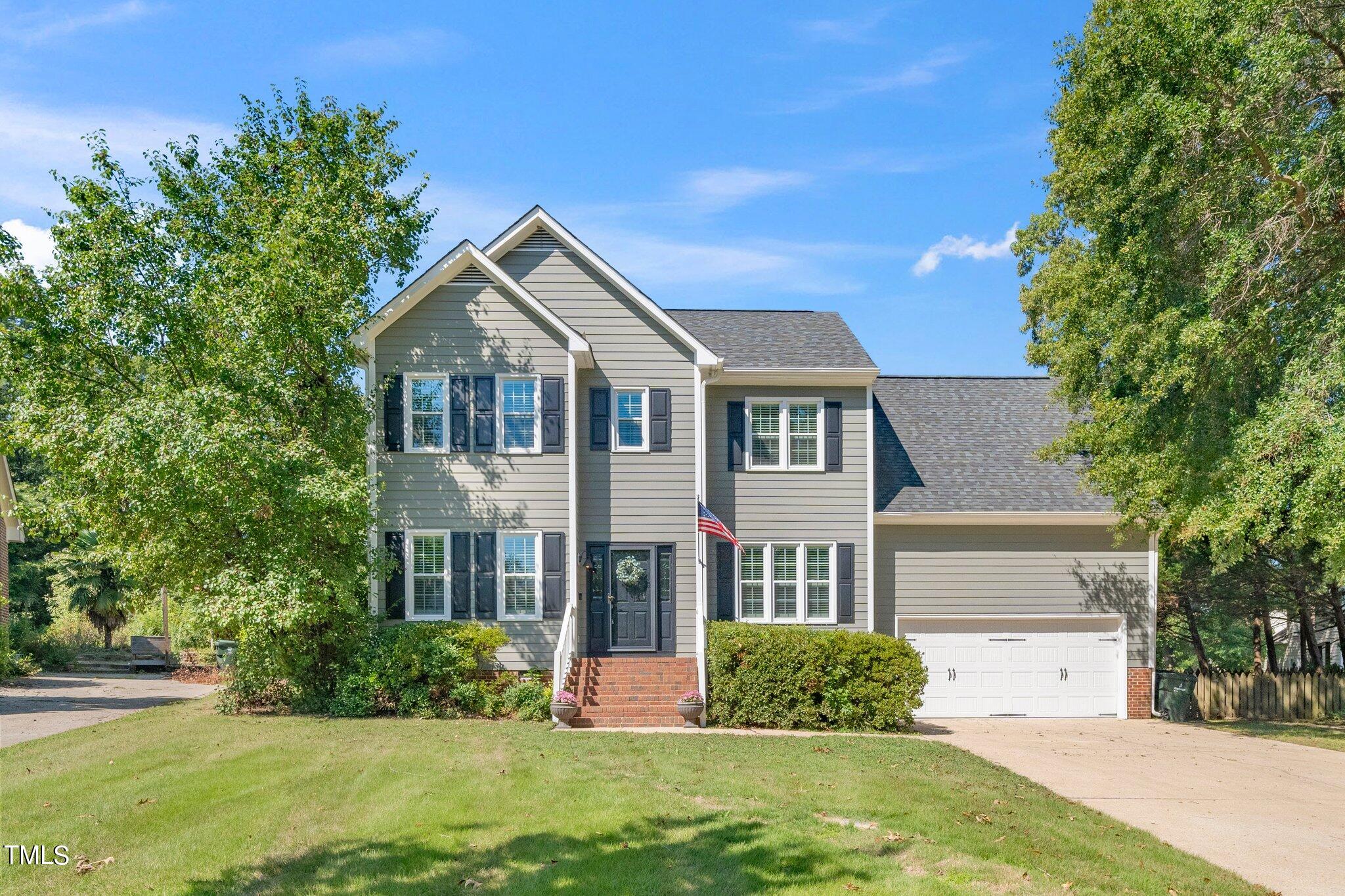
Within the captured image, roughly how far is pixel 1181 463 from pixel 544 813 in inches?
451

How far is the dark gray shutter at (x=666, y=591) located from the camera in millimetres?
17344

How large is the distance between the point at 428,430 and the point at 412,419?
0.32 meters

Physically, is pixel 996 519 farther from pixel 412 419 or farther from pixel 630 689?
pixel 412 419

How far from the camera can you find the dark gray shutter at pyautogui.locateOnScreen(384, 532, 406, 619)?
652 inches

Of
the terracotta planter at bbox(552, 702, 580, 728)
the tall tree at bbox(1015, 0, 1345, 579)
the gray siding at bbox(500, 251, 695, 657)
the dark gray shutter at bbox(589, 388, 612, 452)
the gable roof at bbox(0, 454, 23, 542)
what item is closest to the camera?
the tall tree at bbox(1015, 0, 1345, 579)

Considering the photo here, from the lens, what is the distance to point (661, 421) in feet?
57.9

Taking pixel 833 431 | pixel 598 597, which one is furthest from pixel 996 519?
pixel 598 597

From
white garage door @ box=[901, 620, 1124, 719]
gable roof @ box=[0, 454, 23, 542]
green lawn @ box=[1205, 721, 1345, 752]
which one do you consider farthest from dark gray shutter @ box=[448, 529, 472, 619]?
green lawn @ box=[1205, 721, 1345, 752]

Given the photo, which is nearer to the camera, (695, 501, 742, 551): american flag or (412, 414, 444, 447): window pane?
(695, 501, 742, 551): american flag

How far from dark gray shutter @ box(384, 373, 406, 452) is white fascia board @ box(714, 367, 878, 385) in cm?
593

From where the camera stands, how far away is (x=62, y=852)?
7445 mm

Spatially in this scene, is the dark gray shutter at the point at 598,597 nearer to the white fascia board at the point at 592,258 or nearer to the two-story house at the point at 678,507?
the two-story house at the point at 678,507

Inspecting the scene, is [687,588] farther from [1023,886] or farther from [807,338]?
[1023,886]

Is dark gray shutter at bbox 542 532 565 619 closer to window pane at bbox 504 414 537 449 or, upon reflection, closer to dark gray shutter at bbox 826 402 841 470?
window pane at bbox 504 414 537 449
